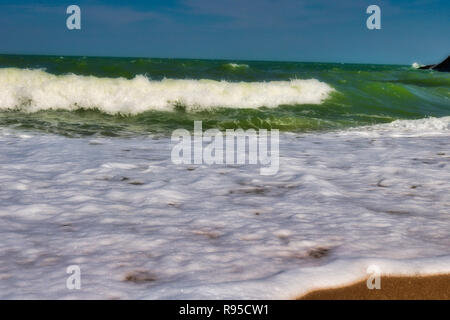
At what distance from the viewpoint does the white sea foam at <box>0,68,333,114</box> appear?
40.4 feet

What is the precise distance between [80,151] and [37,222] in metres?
2.57

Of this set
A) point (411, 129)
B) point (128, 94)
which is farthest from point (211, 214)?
point (128, 94)

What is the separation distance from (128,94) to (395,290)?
1148 cm

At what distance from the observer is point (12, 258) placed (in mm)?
2621

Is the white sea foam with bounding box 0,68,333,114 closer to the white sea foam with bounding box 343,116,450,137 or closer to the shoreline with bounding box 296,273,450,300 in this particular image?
the white sea foam with bounding box 343,116,450,137

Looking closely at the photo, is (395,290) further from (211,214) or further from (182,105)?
(182,105)

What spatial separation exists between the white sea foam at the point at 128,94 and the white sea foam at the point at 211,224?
7131 mm

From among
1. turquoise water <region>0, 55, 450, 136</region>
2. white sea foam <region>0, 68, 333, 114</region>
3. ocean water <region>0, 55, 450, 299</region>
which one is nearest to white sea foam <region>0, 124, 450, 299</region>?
ocean water <region>0, 55, 450, 299</region>

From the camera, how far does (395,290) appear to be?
2.27 metres

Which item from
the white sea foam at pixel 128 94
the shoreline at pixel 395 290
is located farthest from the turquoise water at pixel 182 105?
the shoreline at pixel 395 290

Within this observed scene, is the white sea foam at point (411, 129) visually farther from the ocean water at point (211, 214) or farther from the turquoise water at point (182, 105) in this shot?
the turquoise water at point (182, 105)
